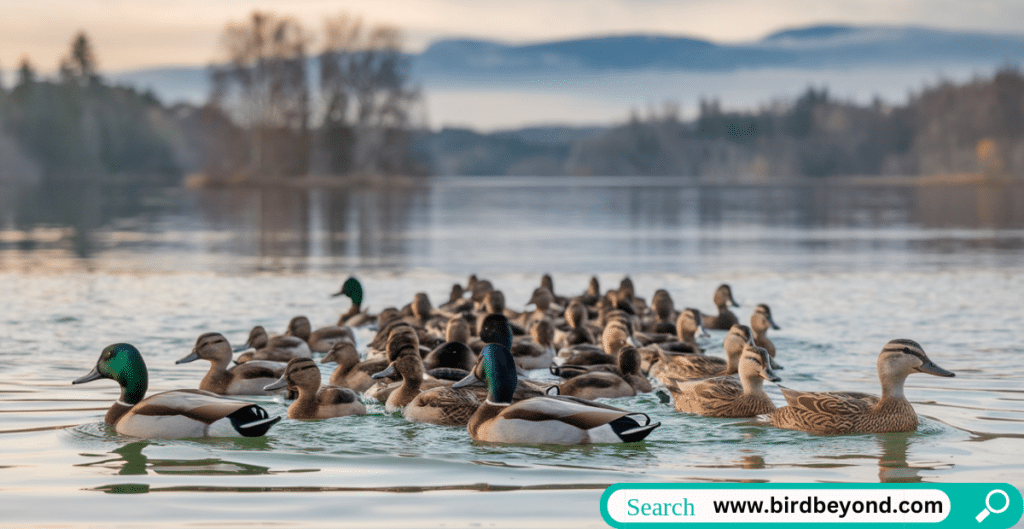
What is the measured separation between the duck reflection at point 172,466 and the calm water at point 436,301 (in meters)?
0.03

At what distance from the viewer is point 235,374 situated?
1219 centimetres

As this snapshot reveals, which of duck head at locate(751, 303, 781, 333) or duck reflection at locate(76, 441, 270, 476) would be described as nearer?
duck reflection at locate(76, 441, 270, 476)

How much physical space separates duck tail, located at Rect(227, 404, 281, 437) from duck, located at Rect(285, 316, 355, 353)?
5062mm

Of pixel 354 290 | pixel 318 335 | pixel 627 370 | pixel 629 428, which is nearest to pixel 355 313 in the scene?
pixel 354 290

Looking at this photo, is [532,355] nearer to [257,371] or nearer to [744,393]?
[257,371]

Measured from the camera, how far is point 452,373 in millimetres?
11945

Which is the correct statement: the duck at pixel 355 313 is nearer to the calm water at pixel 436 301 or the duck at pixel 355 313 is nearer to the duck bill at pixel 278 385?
the calm water at pixel 436 301

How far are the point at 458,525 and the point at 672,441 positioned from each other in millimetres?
2876

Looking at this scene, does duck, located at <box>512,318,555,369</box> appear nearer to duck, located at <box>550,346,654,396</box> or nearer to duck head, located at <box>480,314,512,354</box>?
duck head, located at <box>480,314,512,354</box>

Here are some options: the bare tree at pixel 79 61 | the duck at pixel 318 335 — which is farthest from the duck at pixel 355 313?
the bare tree at pixel 79 61

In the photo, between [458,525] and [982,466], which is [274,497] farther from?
[982,466]

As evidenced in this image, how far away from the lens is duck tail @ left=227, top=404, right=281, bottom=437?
9539 mm

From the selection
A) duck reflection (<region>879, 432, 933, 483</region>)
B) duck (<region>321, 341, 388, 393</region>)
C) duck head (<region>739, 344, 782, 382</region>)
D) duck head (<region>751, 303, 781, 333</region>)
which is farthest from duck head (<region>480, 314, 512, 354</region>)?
duck reflection (<region>879, 432, 933, 483</region>)

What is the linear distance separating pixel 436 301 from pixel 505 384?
1157 centimetres
